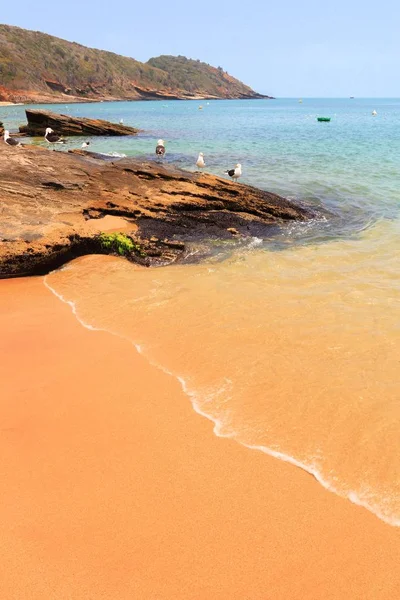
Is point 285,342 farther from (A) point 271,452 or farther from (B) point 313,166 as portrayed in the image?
(B) point 313,166

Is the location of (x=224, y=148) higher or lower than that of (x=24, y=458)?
higher

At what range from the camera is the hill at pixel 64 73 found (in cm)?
10862

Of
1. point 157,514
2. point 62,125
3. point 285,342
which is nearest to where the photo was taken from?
point 157,514

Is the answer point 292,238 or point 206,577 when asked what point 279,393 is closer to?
point 206,577

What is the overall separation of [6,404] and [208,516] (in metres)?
2.12

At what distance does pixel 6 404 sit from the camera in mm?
4020

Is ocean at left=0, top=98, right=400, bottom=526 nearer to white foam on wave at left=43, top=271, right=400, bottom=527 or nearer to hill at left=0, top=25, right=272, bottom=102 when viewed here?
white foam on wave at left=43, top=271, right=400, bottom=527

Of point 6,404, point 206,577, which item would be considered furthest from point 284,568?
point 6,404

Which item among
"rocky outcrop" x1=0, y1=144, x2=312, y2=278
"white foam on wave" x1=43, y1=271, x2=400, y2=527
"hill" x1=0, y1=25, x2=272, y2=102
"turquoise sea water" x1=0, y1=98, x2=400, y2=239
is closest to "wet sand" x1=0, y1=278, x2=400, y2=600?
"white foam on wave" x1=43, y1=271, x2=400, y2=527

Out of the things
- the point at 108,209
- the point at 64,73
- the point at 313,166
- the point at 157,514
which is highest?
the point at 64,73

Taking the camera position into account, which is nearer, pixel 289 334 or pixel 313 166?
pixel 289 334

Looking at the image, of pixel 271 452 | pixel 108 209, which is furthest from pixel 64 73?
pixel 271 452

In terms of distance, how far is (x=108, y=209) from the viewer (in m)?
9.05

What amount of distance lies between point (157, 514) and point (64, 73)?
147297 millimetres
